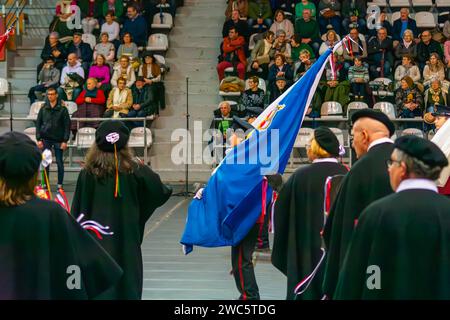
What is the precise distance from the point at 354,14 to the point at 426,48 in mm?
1925

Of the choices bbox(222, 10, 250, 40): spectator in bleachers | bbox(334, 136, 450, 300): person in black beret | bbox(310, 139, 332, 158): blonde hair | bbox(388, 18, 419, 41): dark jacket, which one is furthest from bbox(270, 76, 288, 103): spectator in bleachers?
bbox(334, 136, 450, 300): person in black beret

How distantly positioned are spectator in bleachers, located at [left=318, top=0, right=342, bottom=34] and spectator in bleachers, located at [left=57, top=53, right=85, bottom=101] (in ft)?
18.9

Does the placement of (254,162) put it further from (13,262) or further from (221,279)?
(13,262)

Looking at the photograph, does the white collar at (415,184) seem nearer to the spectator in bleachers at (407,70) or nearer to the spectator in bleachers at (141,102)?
the spectator in bleachers at (141,102)

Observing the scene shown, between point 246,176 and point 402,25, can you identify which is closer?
point 246,176

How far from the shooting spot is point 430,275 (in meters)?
5.62

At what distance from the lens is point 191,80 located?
24.3 m

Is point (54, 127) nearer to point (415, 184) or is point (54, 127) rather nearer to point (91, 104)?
point (91, 104)

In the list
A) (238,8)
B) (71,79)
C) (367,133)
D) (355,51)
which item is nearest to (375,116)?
(367,133)

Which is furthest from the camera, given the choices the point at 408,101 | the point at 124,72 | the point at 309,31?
the point at 309,31

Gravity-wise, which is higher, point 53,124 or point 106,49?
point 106,49
